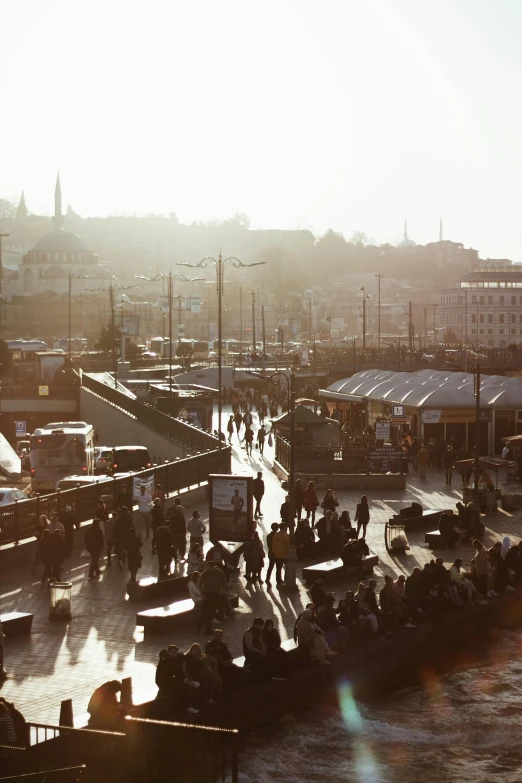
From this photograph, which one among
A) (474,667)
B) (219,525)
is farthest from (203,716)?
Result: (219,525)

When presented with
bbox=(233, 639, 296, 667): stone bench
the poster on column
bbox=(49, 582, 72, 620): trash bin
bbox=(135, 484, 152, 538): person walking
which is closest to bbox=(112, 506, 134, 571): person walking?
the poster on column

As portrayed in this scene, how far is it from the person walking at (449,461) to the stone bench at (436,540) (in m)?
10.8

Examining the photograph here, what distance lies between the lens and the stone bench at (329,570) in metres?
22.3

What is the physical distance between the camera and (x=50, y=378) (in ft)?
204

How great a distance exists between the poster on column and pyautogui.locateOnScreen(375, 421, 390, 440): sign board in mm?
16841

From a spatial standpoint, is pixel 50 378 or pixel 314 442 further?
pixel 50 378

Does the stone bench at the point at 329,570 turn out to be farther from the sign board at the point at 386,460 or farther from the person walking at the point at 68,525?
the sign board at the point at 386,460

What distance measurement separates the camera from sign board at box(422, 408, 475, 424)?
42.8 m

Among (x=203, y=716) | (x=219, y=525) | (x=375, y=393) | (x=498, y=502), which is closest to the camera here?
(x=203, y=716)

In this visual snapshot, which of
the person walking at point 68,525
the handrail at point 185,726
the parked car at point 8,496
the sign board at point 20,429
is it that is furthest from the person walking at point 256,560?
the sign board at point 20,429

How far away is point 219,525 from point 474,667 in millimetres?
6806

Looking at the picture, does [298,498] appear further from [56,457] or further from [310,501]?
[56,457]

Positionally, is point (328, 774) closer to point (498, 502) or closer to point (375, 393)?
point (498, 502)

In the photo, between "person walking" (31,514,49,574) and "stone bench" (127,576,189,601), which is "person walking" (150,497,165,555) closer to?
"person walking" (31,514,49,574)
